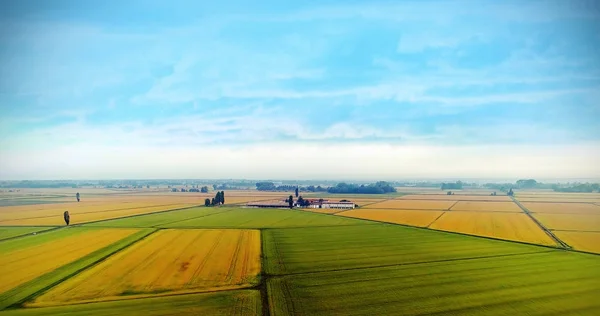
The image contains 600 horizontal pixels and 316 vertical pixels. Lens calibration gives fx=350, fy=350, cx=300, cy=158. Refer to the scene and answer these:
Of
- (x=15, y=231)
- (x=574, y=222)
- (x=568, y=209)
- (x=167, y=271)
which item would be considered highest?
(x=568, y=209)

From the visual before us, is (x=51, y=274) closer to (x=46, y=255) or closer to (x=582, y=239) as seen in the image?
(x=46, y=255)

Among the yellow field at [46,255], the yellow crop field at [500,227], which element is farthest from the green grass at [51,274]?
the yellow crop field at [500,227]

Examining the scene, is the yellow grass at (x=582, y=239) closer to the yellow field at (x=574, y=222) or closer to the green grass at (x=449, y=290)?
the yellow field at (x=574, y=222)

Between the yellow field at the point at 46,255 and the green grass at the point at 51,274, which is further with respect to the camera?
the yellow field at the point at 46,255

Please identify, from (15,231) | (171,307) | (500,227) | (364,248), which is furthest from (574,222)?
(15,231)

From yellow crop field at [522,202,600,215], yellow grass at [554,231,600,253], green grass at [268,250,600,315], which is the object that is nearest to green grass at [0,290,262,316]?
green grass at [268,250,600,315]
